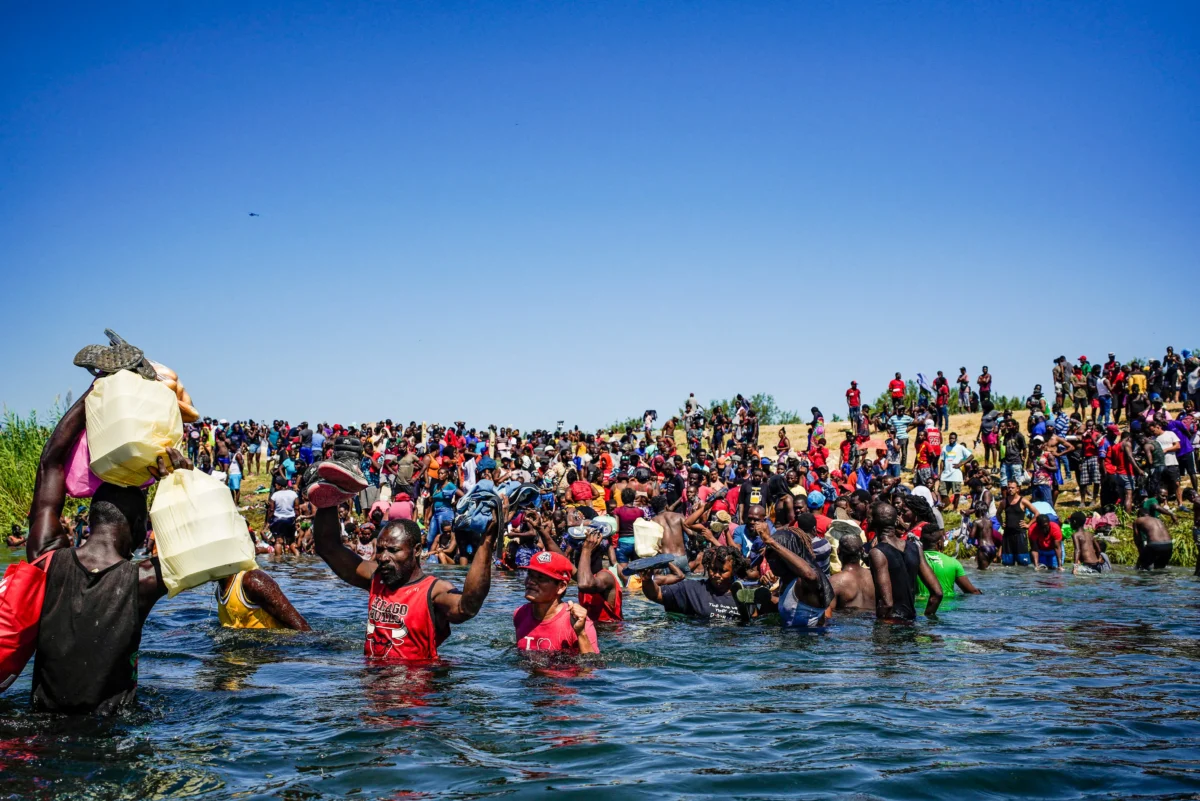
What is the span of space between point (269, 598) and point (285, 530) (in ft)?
48.6

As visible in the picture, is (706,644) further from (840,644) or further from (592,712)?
(592,712)

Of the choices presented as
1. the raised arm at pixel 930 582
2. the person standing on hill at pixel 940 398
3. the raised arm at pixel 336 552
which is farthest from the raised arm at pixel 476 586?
the person standing on hill at pixel 940 398

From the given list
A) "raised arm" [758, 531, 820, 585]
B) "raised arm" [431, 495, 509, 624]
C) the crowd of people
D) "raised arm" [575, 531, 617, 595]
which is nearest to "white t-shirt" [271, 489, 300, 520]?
the crowd of people

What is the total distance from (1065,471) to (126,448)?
23634 mm

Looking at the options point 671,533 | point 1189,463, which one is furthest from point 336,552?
point 1189,463

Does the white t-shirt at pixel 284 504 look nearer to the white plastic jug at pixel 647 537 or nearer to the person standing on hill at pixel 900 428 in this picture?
the white plastic jug at pixel 647 537

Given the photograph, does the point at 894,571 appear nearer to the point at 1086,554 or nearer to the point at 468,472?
the point at 1086,554

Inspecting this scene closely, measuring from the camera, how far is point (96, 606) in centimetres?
510

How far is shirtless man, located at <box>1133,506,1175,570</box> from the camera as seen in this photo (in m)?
16.7

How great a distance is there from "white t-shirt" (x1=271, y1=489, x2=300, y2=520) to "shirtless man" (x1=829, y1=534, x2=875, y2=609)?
1457 cm

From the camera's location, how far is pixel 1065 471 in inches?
962

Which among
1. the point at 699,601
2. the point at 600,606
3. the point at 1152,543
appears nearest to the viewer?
the point at 600,606

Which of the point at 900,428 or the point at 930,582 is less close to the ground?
the point at 900,428

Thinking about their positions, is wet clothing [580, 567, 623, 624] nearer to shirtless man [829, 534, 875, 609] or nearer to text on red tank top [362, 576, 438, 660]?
shirtless man [829, 534, 875, 609]
